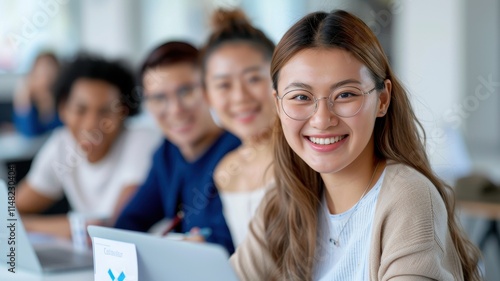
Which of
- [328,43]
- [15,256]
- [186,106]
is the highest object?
[328,43]

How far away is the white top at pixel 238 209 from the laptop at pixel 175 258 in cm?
89

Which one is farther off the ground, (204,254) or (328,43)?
(328,43)

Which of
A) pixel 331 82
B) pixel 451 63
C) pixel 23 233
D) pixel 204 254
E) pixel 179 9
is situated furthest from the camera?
pixel 179 9

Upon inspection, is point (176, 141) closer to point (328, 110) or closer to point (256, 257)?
point (256, 257)

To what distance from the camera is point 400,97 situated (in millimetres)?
1383

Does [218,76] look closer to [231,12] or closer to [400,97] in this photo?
[231,12]

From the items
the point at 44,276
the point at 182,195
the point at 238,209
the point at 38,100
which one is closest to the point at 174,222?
the point at 182,195

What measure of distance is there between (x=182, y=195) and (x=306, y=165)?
41.3 inches

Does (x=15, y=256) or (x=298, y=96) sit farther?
(x=15, y=256)

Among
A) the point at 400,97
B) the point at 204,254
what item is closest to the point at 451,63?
the point at 400,97

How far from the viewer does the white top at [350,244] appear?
1342mm

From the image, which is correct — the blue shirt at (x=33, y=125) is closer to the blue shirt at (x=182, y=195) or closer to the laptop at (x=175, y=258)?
the blue shirt at (x=182, y=195)

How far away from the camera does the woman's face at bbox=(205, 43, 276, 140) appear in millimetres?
2285

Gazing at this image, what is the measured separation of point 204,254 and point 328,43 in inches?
17.4
